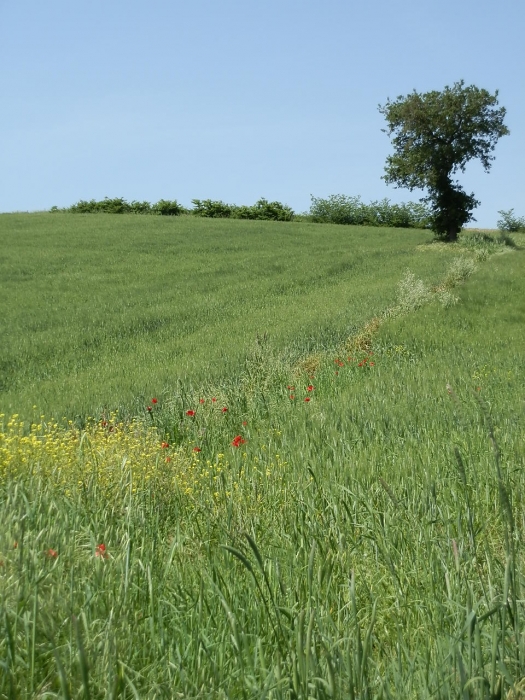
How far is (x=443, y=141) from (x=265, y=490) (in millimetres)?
37190

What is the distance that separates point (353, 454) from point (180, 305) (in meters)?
16.2

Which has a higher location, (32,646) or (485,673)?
(32,646)

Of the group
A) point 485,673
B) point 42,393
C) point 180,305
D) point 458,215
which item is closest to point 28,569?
point 485,673

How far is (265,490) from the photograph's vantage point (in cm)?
496

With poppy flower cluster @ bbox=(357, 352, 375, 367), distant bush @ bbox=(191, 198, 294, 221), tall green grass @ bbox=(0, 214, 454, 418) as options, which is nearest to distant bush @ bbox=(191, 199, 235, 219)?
distant bush @ bbox=(191, 198, 294, 221)

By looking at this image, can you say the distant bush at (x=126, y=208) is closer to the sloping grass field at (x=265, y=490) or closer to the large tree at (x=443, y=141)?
the large tree at (x=443, y=141)

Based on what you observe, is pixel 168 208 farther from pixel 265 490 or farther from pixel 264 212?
pixel 265 490

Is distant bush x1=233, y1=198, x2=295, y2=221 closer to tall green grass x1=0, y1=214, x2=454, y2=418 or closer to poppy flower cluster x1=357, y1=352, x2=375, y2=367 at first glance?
tall green grass x1=0, y1=214, x2=454, y2=418

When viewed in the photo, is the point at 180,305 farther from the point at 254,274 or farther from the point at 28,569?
the point at 28,569

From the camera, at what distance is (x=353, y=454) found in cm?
533

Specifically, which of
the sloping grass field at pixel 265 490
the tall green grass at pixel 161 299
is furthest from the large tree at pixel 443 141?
the sloping grass field at pixel 265 490

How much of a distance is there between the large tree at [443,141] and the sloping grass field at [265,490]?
16.9 meters

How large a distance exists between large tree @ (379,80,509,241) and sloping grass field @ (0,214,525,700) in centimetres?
1693

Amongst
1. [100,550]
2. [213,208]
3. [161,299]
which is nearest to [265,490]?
[100,550]
